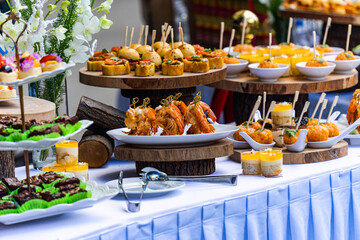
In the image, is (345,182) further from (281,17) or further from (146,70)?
(281,17)

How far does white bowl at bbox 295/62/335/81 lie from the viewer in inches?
110

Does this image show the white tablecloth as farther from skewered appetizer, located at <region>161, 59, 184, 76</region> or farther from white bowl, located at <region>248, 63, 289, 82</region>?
white bowl, located at <region>248, 63, 289, 82</region>

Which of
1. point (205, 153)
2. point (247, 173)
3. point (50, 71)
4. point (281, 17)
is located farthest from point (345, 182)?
point (281, 17)

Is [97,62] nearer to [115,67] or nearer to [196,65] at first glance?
[115,67]

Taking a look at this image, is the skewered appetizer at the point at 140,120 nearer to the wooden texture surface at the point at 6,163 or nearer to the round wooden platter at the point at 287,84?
the wooden texture surface at the point at 6,163

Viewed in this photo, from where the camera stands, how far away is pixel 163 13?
7438 millimetres

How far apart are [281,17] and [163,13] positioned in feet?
4.86

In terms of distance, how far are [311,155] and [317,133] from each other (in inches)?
3.6

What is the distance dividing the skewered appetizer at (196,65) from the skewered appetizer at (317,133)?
47 cm

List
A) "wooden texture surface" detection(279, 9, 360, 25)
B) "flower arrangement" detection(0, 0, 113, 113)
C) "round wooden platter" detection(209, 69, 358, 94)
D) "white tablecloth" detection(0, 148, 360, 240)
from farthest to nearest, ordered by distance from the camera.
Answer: "wooden texture surface" detection(279, 9, 360, 25) → "round wooden platter" detection(209, 69, 358, 94) → "flower arrangement" detection(0, 0, 113, 113) → "white tablecloth" detection(0, 148, 360, 240)

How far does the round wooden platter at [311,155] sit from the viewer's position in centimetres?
228

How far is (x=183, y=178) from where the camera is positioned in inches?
77.5

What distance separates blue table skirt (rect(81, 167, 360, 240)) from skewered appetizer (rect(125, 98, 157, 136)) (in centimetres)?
37

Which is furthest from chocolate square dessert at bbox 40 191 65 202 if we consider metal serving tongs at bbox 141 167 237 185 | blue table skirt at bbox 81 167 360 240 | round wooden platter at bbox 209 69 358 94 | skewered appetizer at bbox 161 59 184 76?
round wooden platter at bbox 209 69 358 94
